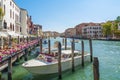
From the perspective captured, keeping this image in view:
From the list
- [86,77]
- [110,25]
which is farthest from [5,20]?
[110,25]

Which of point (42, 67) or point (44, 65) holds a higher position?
point (44, 65)

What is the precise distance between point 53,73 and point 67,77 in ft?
4.22

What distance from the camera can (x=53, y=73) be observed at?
1866cm

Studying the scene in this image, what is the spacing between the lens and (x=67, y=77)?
62.1 feet

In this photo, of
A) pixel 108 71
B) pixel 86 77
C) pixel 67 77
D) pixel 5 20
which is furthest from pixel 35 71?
pixel 5 20

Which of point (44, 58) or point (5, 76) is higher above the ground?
point (44, 58)

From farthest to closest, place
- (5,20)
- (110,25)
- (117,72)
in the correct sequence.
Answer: (110,25)
(5,20)
(117,72)

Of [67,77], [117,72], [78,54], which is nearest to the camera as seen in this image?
[67,77]

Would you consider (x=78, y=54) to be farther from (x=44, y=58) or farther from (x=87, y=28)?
(x=87, y=28)

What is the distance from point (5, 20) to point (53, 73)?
22.1 m

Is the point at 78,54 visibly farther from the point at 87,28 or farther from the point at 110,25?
the point at 87,28

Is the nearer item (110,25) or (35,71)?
(35,71)

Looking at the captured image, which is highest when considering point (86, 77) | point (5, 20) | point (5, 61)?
point (5, 20)

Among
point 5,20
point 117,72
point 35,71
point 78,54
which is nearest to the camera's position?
point 35,71
